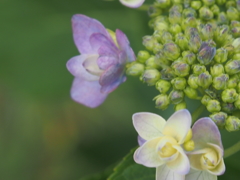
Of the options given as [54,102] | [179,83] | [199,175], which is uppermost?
[179,83]

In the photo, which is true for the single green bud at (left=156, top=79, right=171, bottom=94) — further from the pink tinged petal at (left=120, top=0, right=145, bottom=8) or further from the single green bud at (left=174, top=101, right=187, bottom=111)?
the pink tinged petal at (left=120, top=0, right=145, bottom=8)

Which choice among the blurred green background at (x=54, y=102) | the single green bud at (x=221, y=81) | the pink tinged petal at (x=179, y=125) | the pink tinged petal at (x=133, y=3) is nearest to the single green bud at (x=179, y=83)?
the single green bud at (x=221, y=81)

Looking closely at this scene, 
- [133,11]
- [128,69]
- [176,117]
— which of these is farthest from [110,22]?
[176,117]

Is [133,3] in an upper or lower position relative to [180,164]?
upper

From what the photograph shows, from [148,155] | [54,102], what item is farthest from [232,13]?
[54,102]

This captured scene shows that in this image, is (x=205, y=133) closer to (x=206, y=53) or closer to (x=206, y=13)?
(x=206, y=53)

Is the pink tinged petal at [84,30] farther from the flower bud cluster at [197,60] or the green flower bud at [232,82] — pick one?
the green flower bud at [232,82]

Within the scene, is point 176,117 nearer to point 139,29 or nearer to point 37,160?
point 139,29
